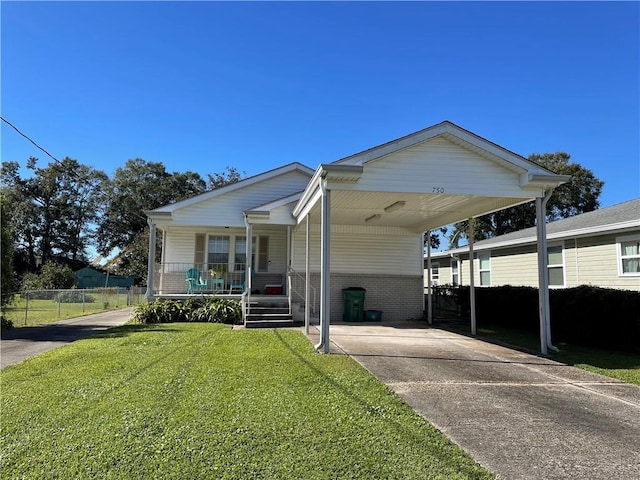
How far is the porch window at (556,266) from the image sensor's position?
13.7m

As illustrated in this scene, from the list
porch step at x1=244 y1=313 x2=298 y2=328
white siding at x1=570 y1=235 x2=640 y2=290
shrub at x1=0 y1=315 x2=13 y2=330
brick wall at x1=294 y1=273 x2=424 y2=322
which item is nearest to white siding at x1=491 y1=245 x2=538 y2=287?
white siding at x1=570 y1=235 x2=640 y2=290

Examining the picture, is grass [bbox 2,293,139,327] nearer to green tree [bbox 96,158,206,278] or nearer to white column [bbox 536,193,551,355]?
white column [bbox 536,193,551,355]

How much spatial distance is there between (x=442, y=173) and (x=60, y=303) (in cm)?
1776

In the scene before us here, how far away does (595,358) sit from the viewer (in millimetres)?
7832

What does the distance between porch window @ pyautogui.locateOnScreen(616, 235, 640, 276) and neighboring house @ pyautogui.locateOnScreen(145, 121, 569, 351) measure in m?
4.42

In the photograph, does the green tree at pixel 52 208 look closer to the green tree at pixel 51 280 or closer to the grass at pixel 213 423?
the green tree at pixel 51 280

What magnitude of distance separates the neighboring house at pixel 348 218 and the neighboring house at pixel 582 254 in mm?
4219

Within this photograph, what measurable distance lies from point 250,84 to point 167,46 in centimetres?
362

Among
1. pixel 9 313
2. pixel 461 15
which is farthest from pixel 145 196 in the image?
pixel 461 15

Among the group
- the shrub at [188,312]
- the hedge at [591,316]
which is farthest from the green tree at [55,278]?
the hedge at [591,316]

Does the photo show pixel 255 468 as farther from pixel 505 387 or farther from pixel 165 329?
pixel 165 329

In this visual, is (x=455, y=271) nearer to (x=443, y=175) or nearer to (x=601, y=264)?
(x=601, y=264)

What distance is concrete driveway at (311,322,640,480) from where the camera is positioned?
11.1ft

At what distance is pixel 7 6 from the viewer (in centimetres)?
887
